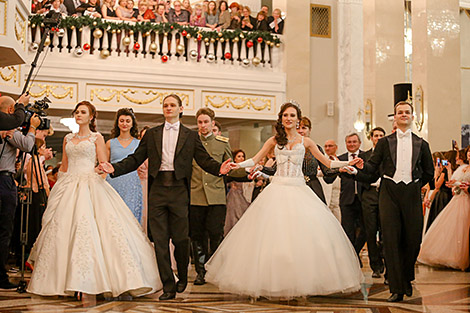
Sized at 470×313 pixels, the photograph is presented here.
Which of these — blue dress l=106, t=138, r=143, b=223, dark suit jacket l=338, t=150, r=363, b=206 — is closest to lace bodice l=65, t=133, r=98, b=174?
blue dress l=106, t=138, r=143, b=223

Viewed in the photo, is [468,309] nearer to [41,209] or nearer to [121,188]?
[121,188]

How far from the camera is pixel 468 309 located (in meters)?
4.58

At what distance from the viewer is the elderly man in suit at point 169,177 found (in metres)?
4.95

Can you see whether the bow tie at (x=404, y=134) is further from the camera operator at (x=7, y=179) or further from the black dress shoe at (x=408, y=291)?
the camera operator at (x=7, y=179)

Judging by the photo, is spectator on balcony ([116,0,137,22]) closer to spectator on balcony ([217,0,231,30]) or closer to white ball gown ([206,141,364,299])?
spectator on balcony ([217,0,231,30])

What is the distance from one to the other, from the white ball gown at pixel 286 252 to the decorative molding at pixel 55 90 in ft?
21.5

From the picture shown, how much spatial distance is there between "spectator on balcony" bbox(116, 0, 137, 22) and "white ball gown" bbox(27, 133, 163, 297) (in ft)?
21.8

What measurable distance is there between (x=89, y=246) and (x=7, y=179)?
4.08 ft

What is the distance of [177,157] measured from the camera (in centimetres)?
506

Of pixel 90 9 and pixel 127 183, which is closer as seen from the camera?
pixel 127 183

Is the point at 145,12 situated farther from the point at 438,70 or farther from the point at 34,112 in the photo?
the point at 34,112

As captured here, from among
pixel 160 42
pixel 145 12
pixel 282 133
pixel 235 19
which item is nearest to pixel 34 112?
pixel 282 133

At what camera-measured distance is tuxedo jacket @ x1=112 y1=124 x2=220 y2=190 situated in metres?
5.05

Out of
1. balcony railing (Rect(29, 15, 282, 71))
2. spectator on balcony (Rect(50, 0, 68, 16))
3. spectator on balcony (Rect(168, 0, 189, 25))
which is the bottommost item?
balcony railing (Rect(29, 15, 282, 71))
